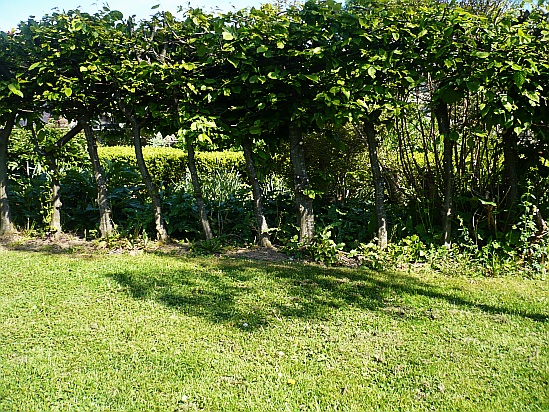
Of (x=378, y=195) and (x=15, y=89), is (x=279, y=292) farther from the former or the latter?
(x=15, y=89)

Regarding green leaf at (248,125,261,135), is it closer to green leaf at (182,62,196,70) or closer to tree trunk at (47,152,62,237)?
green leaf at (182,62,196,70)

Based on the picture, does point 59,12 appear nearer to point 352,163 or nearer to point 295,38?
point 295,38

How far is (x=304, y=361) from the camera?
3.17 meters

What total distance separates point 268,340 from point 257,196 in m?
2.57

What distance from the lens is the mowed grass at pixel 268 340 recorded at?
9.20ft

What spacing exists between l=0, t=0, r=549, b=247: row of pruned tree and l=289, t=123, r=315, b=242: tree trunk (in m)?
0.01

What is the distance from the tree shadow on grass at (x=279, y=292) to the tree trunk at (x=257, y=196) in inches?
29.1

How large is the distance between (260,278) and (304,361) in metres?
1.61

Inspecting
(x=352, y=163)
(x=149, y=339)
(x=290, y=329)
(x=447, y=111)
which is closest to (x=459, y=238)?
(x=447, y=111)

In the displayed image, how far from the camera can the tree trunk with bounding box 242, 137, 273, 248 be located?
5.74 m

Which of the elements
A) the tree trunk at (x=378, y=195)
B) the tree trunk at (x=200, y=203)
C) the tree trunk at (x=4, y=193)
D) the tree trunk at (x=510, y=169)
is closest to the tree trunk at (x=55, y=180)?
the tree trunk at (x=4, y=193)

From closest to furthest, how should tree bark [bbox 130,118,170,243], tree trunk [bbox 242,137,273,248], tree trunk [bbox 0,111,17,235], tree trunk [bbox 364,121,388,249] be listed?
tree trunk [bbox 364,121,388,249] → tree trunk [bbox 242,137,273,248] → tree bark [bbox 130,118,170,243] → tree trunk [bbox 0,111,17,235]

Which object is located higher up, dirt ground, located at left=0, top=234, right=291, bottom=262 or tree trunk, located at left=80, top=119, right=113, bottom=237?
tree trunk, located at left=80, top=119, right=113, bottom=237

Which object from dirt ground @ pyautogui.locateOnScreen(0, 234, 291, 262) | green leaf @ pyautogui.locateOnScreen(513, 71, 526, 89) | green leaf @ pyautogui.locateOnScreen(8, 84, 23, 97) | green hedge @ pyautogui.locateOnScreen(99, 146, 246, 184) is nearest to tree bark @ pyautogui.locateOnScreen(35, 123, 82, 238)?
dirt ground @ pyautogui.locateOnScreen(0, 234, 291, 262)
